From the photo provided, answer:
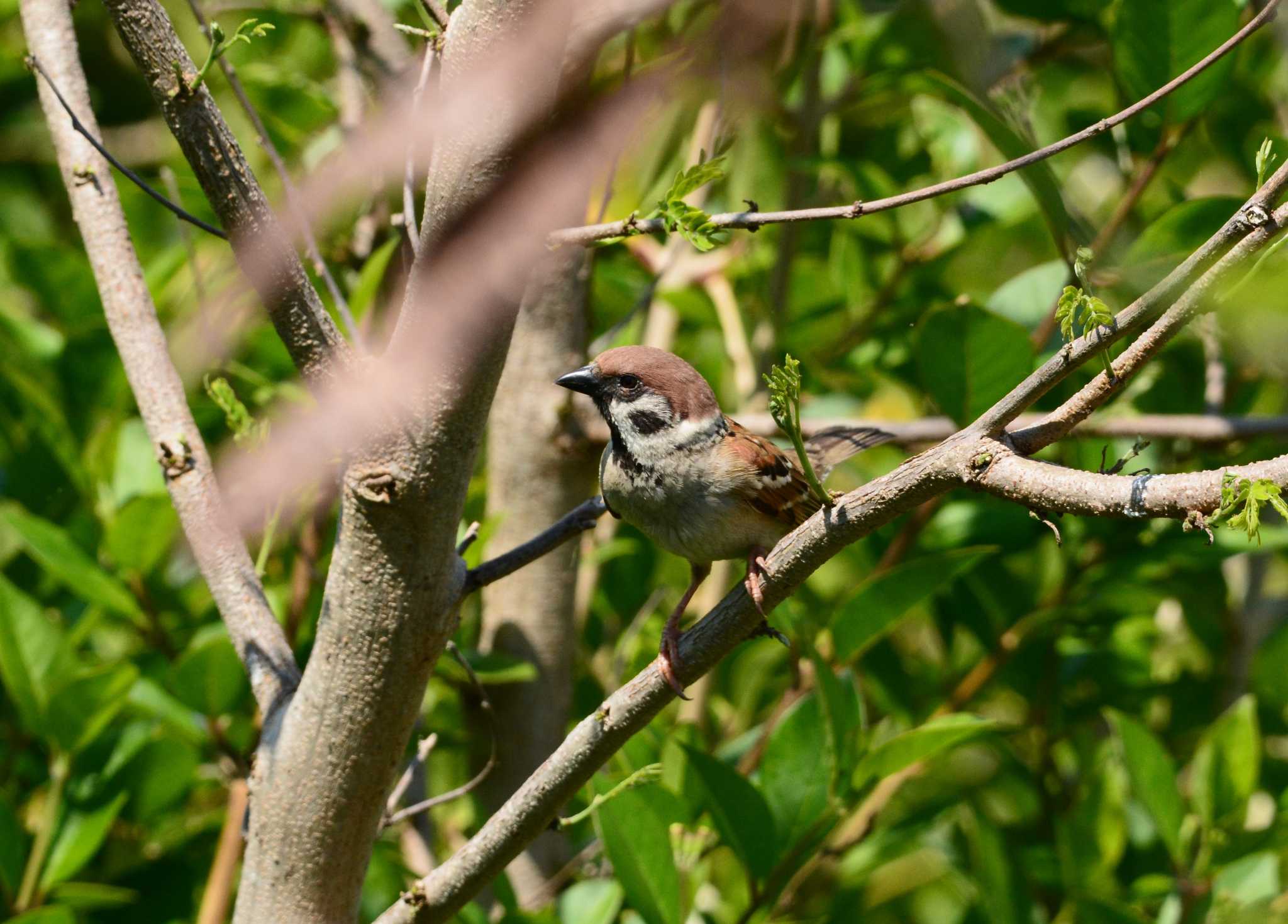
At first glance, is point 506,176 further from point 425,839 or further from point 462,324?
point 425,839

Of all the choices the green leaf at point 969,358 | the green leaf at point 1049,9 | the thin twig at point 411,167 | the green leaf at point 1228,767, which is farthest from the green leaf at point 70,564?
the green leaf at point 1049,9

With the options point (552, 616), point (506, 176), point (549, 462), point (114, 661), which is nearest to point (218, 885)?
point (114, 661)

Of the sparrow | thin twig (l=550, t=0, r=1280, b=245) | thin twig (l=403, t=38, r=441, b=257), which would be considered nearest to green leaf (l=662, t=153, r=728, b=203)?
thin twig (l=550, t=0, r=1280, b=245)

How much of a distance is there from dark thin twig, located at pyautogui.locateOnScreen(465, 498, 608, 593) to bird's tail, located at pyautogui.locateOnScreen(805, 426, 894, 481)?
63 cm

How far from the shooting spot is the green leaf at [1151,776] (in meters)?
2.60

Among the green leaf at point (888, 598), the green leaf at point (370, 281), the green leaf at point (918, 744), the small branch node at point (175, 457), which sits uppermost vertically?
the small branch node at point (175, 457)

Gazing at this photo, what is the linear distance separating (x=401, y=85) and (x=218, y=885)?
68.5 inches

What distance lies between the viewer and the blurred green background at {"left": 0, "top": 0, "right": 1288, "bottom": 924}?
244cm

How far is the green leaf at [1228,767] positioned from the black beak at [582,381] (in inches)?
60.3

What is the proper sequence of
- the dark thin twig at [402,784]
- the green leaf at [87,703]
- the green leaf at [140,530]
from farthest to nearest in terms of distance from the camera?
the green leaf at [140,530] → the green leaf at [87,703] → the dark thin twig at [402,784]

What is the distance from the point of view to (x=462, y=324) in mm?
1616

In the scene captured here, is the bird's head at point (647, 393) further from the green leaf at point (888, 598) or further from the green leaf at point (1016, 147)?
the green leaf at point (1016, 147)

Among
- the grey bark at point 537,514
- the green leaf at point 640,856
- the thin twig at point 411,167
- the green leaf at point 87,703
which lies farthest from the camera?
the grey bark at point 537,514

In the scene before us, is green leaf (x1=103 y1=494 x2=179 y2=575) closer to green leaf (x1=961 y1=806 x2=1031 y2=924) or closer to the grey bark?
the grey bark
